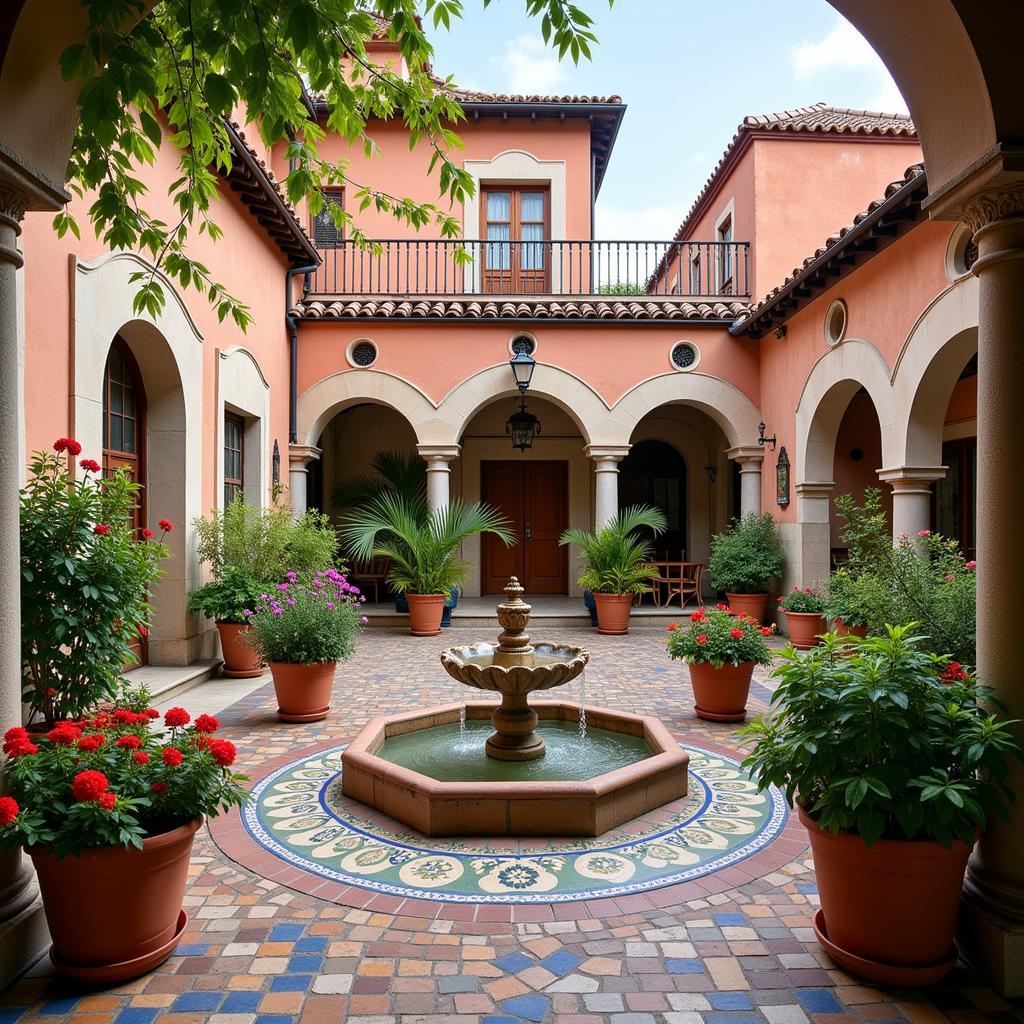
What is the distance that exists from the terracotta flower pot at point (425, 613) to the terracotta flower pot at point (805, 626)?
15.3ft

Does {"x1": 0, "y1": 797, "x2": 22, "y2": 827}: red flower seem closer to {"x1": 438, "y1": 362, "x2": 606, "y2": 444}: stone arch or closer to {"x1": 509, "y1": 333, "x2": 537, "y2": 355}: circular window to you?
{"x1": 438, "y1": 362, "x2": 606, "y2": 444}: stone arch

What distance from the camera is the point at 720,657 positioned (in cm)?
585

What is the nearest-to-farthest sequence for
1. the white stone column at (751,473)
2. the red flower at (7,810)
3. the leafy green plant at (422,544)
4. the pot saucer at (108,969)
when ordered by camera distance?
the red flower at (7,810), the pot saucer at (108,969), the leafy green plant at (422,544), the white stone column at (751,473)

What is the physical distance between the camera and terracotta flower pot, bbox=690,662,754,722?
589cm

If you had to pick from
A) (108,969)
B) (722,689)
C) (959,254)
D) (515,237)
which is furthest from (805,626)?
(515,237)

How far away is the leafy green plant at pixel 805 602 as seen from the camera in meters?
8.90

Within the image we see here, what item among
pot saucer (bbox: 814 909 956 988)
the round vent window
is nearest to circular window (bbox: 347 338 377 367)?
the round vent window

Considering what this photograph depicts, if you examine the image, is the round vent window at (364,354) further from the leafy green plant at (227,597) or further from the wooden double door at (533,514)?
the leafy green plant at (227,597)

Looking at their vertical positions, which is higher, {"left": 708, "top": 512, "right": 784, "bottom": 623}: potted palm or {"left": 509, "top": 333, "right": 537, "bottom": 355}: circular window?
{"left": 509, "top": 333, "right": 537, "bottom": 355}: circular window

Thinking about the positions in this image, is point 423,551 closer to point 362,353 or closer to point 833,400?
point 362,353

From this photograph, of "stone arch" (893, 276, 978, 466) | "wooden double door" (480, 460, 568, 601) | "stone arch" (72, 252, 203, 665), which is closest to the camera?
"stone arch" (893, 276, 978, 466)

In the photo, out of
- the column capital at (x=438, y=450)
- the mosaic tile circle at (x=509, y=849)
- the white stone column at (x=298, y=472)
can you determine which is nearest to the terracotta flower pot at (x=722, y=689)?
the mosaic tile circle at (x=509, y=849)

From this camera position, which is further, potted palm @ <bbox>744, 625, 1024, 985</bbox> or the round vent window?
the round vent window

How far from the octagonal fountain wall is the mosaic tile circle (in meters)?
0.10
